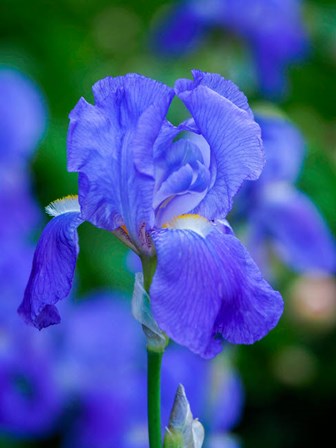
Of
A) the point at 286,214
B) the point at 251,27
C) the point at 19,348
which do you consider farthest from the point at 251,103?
the point at 19,348

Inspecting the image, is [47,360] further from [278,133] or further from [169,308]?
[169,308]

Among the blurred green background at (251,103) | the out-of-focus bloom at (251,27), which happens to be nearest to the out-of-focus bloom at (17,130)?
the blurred green background at (251,103)

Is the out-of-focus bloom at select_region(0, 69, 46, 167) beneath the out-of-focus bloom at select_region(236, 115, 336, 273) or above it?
beneath

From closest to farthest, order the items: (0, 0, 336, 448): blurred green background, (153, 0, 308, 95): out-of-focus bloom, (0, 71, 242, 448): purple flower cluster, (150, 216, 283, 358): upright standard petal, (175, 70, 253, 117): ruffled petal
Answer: (150, 216, 283, 358): upright standard petal → (175, 70, 253, 117): ruffled petal → (0, 71, 242, 448): purple flower cluster → (0, 0, 336, 448): blurred green background → (153, 0, 308, 95): out-of-focus bloom

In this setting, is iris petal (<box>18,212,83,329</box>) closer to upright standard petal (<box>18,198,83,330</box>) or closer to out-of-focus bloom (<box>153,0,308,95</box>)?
upright standard petal (<box>18,198,83,330</box>)

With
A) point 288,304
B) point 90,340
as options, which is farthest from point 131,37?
point 90,340

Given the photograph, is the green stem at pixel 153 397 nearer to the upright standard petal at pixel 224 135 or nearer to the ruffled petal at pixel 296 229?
the upright standard petal at pixel 224 135

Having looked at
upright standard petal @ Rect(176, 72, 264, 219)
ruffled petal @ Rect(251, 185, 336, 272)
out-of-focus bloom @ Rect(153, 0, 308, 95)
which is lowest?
out-of-focus bloom @ Rect(153, 0, 308, 95)

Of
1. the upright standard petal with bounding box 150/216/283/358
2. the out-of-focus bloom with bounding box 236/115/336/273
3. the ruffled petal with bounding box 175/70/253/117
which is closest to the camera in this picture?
the upright standard petal with bounding box 150/216/283/358

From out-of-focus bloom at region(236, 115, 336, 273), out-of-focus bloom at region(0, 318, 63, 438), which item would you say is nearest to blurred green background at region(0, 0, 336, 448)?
out-of-focus bloom at region(0, 318, 63, 438)
